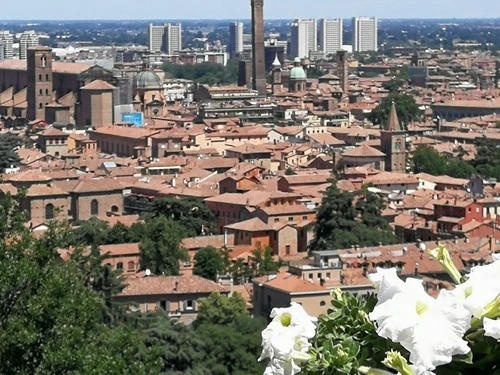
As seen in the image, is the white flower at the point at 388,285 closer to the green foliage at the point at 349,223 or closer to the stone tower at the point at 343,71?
the green foliage at the point at 349,223

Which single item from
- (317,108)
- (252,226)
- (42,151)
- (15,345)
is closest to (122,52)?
(317,108)

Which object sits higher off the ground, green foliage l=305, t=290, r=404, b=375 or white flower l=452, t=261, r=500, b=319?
white flower l=452, t=261, r=500, b=319

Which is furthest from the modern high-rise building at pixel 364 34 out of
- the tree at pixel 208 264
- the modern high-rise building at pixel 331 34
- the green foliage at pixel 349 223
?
the tree at pixel 208 264

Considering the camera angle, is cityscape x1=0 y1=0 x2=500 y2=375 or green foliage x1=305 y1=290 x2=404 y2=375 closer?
green foliage x1=305 y1=290 x2=404 y2=375

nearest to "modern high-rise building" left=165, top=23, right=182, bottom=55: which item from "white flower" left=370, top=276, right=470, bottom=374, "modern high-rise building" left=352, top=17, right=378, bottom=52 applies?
"modern high-rise building" left=352, top=17, right=378, bottom=52

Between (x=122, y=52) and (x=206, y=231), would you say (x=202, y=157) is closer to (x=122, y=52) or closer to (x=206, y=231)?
(x=206, y=231)

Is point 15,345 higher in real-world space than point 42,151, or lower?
higher

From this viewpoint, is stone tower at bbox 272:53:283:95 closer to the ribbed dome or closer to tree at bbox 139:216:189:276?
the ribbed dome

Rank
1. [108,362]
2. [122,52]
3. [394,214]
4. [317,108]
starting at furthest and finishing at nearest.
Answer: [122,52] → [317,108] → [394,214] → [108,362]
